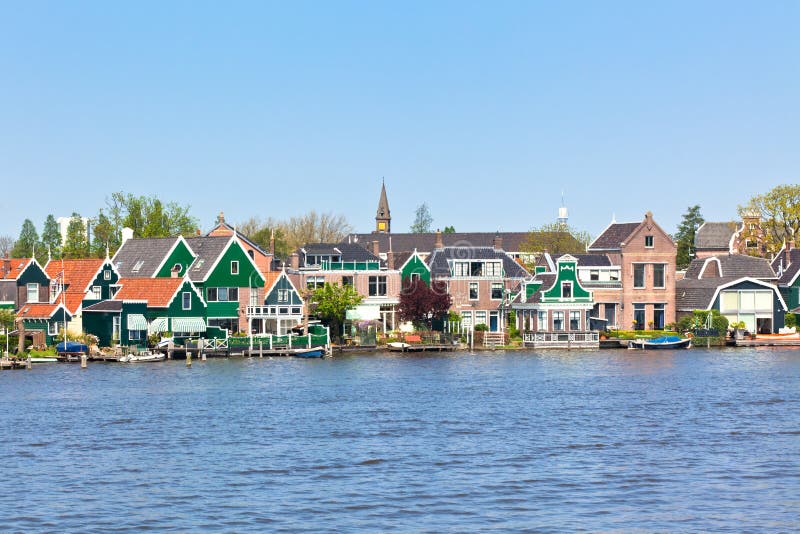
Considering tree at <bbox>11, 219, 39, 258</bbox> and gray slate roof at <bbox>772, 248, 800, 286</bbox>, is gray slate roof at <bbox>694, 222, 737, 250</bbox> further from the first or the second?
tree at <bbox>11, 219, 39, 258</bbox>

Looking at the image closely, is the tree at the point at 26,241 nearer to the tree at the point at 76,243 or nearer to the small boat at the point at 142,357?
the tree at the point at 76,243

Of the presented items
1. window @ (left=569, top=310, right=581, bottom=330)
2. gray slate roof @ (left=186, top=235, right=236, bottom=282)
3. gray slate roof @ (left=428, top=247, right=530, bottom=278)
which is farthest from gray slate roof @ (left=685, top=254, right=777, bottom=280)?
gray slate roof @ (left=186, top=235, right=236, bottom=282)

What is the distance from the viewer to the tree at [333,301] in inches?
3787

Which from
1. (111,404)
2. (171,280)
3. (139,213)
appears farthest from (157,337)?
(139,213)

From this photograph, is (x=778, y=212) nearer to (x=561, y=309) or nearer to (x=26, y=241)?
(x=561, y=309)

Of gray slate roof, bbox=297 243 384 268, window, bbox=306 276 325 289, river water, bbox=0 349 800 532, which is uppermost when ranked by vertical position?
gray slate roof, bbox=297 243 384 268

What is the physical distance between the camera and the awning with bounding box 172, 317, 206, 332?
88125 mm

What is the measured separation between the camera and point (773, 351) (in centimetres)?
9700

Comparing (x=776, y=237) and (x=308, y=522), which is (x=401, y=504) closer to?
(x=308, y=522)

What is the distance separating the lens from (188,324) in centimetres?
8850

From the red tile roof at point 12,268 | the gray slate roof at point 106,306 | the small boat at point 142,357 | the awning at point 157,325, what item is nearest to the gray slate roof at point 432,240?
the red tile roof at point 12,268

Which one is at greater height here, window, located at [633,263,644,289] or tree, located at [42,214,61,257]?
tree, located at [42,214,61,257]

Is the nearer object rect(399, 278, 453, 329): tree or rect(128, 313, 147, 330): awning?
rect(128, 313, 147, 330): awning

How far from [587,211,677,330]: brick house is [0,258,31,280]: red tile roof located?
4775cm
